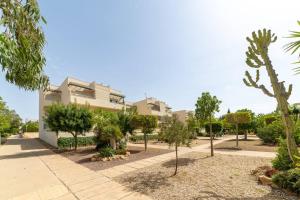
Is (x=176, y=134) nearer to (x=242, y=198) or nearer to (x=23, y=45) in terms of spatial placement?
(x=242, y=198)

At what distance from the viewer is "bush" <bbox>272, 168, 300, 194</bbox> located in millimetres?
5462

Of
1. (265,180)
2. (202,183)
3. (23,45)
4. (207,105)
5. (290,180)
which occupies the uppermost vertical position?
(23,45)

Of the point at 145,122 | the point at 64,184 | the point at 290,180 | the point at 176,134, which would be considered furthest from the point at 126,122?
the point at 290,180

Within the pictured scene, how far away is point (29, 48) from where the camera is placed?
9.21 feet

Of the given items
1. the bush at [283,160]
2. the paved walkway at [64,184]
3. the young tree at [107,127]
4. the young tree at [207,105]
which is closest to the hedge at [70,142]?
the young tree at [107,127]

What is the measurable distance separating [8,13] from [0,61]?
0.93 m

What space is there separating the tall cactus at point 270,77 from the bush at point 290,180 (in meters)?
0.48

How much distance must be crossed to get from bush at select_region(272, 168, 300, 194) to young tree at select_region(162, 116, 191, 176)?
367 cm

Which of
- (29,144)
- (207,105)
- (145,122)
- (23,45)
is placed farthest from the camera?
(29,144)

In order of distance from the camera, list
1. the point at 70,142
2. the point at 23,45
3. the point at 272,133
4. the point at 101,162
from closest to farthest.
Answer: the point at 23,45, the point at 101,162, the point at 272,133, the point at 70,142

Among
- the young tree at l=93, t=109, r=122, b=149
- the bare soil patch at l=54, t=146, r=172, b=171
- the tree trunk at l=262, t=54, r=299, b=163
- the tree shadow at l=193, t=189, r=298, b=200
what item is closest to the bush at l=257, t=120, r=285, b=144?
the bare soil patch at l=54, t=146, r=172, b=171

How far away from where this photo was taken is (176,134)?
27.5 ft

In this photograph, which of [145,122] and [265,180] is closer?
[265,180]

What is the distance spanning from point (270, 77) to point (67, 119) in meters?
15.5
